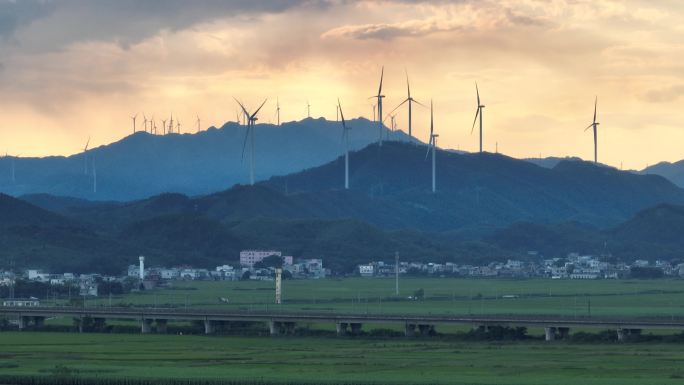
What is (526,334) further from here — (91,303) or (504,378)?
(91,303)

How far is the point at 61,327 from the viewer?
5930 inches

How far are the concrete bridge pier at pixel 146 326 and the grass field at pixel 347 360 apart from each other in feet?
33.0

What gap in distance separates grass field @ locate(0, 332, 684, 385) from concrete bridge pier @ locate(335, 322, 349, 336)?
15.0 ft

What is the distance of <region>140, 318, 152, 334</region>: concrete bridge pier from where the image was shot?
14438 cm

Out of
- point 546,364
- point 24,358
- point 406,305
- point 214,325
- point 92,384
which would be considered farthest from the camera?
point 406,305

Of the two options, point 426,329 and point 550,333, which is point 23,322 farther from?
point 550,333

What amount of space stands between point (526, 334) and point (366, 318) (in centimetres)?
1463

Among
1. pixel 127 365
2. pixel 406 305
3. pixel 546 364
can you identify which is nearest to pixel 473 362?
pixel 546 364

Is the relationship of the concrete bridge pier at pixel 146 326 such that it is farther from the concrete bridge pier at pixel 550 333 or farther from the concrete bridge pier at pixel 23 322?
the concrete bridge pier at pixel 550 333

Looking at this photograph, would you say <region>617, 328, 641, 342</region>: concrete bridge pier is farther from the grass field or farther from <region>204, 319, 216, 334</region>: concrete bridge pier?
<region>204, 319, 216, 334</region>: concrete bridge pier

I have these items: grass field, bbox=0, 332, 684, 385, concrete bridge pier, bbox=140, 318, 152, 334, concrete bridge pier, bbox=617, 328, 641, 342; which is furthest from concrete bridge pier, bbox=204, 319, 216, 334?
concrete bridge pier, bbox=617, 328, 641, 342

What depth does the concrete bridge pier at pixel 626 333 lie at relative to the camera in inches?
4947

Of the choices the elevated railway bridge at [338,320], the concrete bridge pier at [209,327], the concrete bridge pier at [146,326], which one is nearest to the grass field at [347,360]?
the elevated railway bridge at [338,320]

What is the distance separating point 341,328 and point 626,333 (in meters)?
24.6
